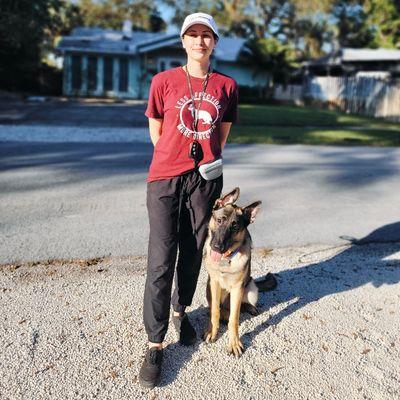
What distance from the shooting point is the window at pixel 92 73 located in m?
29.7

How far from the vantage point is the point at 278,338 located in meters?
3.43

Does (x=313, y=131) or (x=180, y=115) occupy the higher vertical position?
(x=180, y=115)

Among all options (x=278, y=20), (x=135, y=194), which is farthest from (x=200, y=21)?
(x=278, y=20)

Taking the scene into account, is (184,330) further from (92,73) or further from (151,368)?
(92,73)

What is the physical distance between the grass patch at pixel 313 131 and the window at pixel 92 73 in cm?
1357

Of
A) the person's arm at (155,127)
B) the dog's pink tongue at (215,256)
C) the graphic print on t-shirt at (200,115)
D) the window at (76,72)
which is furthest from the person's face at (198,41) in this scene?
the window at (76,72)

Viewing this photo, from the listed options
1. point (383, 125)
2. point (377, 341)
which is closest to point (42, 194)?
point (377, 341)

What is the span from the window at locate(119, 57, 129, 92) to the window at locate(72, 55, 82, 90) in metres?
2.49

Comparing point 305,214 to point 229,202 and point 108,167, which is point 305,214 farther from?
point 108,167

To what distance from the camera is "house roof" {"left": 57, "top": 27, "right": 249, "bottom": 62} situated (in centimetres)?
2905

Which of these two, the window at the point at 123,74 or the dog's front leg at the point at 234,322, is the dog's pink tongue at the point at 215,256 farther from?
the window at the point at 123,74

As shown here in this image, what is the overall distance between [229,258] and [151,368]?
2.80 feet

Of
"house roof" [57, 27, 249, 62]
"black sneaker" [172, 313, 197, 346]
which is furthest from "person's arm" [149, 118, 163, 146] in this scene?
"house roof" [57, 27, 249, 62]

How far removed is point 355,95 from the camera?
24.2m
